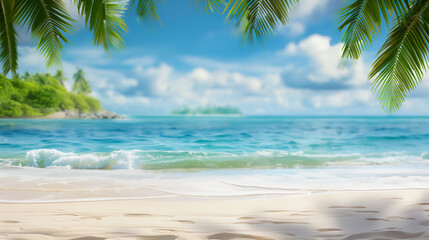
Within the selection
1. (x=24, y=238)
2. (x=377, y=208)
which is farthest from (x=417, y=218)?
(x=24, y=238)

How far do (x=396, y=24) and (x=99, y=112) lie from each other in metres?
58.1

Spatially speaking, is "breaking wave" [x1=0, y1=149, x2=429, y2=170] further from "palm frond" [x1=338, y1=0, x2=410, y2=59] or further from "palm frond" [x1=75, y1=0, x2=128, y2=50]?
"palm frond" [x1=75, y1=0, x2=128, y2=50]

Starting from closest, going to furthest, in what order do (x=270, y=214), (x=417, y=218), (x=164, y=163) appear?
(x=417, y=218), (x=270, y=214), (x=164, y=163)

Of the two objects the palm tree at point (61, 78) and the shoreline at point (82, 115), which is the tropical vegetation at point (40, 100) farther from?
the shoreline at point (82, 115)

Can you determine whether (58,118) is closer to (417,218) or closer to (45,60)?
(45,60)

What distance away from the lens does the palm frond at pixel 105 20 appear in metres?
3.96

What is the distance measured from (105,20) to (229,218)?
295cm

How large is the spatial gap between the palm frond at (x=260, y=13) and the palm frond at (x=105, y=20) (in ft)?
4.90

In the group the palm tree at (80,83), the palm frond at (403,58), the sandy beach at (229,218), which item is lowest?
the sandy beach at (229,218)

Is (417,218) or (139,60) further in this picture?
(139,60)

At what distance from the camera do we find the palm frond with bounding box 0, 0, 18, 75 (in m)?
4.47

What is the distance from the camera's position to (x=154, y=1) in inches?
161

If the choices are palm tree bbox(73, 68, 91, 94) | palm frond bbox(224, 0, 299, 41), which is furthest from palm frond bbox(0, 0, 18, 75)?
palm tree bbox(73, 68, 91, 94)

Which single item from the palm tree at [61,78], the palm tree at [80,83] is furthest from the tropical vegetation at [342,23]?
the palm tree at [80,83]
